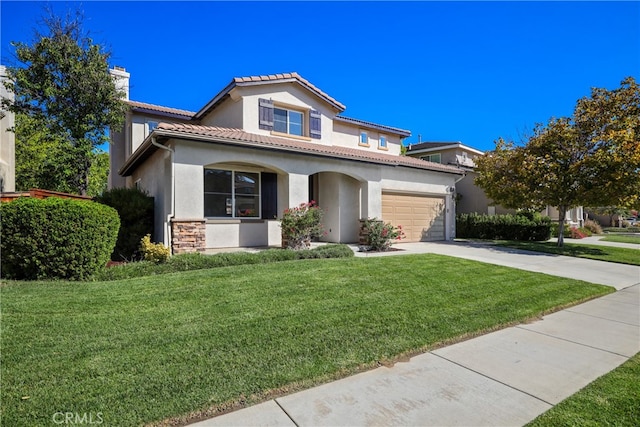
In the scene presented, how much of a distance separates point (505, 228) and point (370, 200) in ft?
34.5

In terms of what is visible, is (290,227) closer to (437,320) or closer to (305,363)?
(437,320)

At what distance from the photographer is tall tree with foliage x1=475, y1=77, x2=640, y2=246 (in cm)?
1195

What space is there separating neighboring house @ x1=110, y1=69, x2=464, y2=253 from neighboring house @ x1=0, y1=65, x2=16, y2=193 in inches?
169

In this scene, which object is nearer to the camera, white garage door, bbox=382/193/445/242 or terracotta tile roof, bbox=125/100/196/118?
white garage door, bbox=382/193/445/242

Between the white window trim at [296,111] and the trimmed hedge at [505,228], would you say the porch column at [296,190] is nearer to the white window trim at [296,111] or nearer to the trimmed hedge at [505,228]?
the white window trim at [296,111]

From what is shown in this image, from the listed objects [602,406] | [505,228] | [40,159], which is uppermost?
[40,159]

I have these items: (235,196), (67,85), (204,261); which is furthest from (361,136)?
(67,85)

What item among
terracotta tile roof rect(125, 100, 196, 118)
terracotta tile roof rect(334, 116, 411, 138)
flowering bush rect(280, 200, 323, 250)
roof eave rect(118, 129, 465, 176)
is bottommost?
flowering bush rect(280, 200, 323, 250)

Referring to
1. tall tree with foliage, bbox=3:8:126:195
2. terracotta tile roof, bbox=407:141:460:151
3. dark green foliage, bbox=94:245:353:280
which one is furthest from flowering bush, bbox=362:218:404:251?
terracotta tile roof, bbox=407:141:460:151

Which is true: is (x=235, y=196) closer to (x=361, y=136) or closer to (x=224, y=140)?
(x=224, y=140)

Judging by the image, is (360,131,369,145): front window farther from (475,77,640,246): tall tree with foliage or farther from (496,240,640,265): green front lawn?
(496,240,640,265): green front lawn

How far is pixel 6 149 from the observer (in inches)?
562

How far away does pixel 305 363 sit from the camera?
3535 mm

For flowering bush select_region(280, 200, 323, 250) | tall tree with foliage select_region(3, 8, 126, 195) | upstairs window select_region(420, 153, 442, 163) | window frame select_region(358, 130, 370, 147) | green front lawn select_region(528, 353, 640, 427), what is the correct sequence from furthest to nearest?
1. upstairs window select_region(420, 153, 442, 163)
2. window frame select_region(358, 130, 370, 147)
3. tall tree with foliage select_region(3, 8, 126, 195)
4. flowering bush select_region(280, 200, 323, 250)
5. green front lawn select_region(528, 353, 640, 427)
